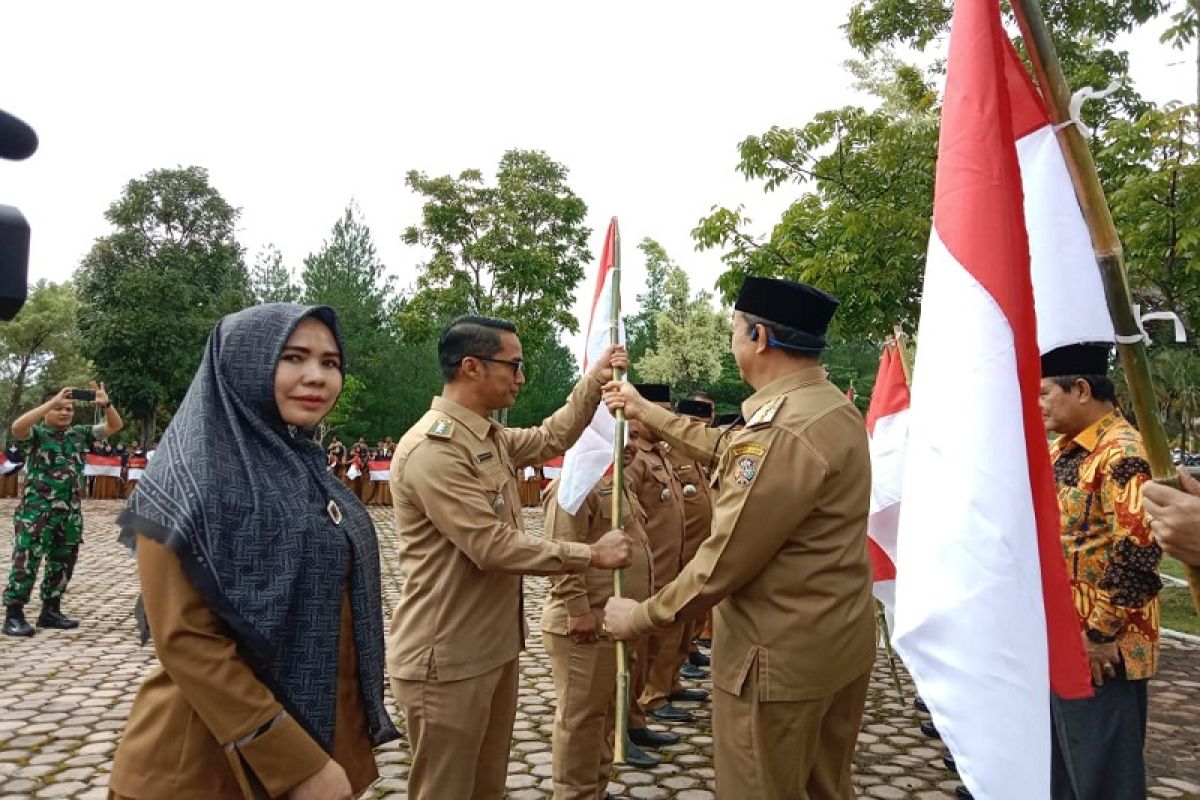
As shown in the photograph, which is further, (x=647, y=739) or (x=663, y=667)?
(x=663, y=667)

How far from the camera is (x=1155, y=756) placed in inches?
192

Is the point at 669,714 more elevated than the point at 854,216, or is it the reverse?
the point at 854,216

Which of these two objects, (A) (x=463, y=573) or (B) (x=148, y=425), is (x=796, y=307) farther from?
(B) (x=148, y=425)

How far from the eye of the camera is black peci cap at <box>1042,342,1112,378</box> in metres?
3.47

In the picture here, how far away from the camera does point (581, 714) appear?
403 cm

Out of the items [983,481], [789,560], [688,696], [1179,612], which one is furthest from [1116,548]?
[1179,612]

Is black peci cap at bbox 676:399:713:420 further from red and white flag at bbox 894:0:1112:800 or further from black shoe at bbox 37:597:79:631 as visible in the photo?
black shoe at bbox 37:597:79:631

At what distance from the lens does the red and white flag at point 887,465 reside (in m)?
5.09

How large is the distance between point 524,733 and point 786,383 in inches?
132

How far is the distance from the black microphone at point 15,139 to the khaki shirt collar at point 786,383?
2.23m

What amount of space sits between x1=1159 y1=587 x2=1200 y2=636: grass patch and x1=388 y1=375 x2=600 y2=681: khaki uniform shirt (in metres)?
7.95

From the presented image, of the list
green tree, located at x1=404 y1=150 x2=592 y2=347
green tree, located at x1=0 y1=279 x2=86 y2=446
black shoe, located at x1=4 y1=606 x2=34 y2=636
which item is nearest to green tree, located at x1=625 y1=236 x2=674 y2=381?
green tree, located at x1=404 y1=150 x2=592 y2=347

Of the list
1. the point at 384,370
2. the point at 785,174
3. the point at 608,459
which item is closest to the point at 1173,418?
the point at 785,174

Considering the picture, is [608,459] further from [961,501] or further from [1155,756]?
[1155,756]
